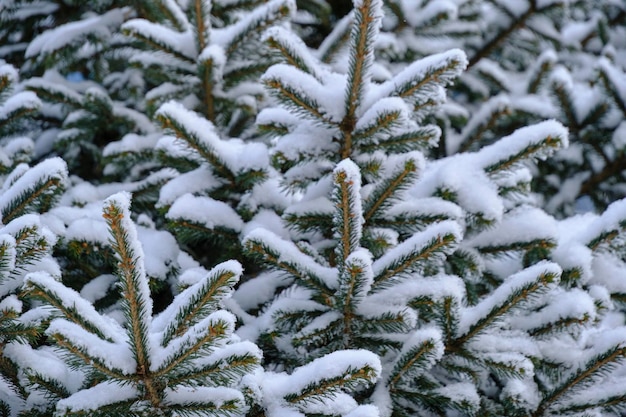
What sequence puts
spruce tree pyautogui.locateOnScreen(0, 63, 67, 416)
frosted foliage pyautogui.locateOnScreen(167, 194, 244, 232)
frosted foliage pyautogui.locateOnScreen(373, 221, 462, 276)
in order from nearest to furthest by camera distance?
spruce tree pyautogui.locateOnScreen(0, 63, 67, 416) → frosted foliage pyautogui.locateOnScreen(373, 221, 462, 276) → frosted foliage pyautogui.locateOnScreen(167, 194, 244, 232)

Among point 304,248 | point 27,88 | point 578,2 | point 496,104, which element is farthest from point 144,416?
point 578,2

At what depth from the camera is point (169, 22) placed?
10.4 ft

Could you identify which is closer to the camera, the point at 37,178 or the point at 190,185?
the point at 37,178

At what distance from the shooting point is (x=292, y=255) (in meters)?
1.96

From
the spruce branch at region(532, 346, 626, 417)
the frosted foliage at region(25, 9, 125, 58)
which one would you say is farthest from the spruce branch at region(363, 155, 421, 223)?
the frosted foliage at region(25, 9, 125, 58)

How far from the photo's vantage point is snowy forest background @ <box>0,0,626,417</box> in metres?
1.58

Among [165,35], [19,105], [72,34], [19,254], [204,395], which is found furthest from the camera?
[72,34]

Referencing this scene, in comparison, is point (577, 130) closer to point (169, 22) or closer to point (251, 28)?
point (251, 28)

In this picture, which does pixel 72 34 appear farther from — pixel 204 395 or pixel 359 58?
pixel 204 395

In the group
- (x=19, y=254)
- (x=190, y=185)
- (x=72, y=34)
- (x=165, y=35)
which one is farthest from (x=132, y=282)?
(x=72, y=34)

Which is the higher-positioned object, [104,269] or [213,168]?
[213,168]

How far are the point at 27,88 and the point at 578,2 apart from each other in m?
3.87

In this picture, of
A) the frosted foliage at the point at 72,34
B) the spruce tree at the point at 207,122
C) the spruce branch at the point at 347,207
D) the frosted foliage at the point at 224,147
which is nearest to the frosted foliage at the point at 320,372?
the spruce branch at the point at 347,207

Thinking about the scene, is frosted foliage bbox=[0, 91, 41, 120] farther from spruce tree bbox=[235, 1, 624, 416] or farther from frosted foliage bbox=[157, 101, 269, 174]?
spruce tree bbox=[235, 1, 624, 416]
